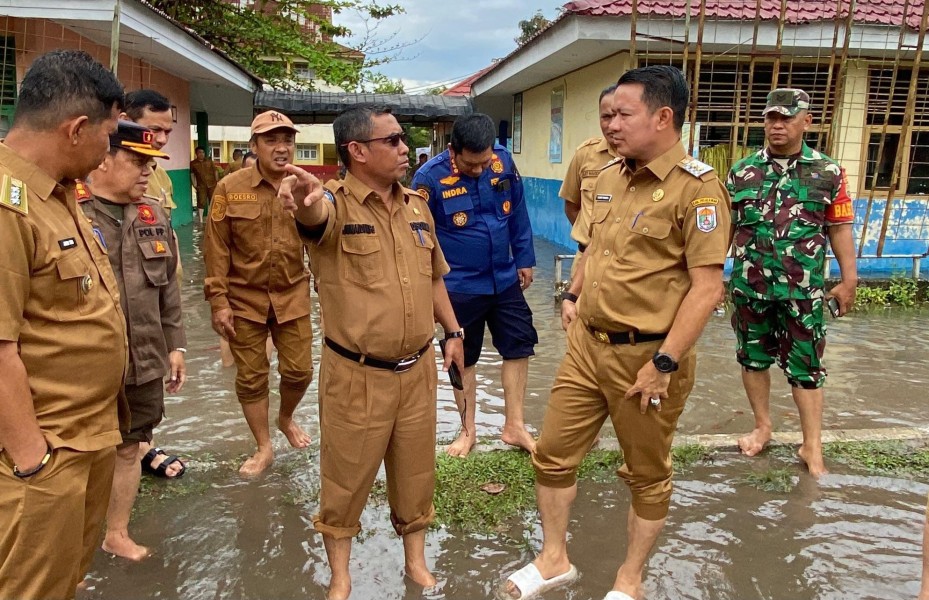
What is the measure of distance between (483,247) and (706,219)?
1.73m

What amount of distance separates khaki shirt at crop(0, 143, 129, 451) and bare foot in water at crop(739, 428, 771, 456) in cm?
333

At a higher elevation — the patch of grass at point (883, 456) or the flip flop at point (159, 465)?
the patch of grass at point (883, 456)

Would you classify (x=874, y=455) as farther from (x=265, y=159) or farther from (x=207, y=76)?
(x=207, y=76)

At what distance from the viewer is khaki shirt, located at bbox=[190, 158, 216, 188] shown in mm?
15695

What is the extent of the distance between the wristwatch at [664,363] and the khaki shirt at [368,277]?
0.87 meters

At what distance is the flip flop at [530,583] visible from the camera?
2727 millimetres

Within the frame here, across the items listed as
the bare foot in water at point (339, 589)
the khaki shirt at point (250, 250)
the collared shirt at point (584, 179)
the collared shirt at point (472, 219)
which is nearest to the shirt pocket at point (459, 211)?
the collared shirt at point (472, 219)

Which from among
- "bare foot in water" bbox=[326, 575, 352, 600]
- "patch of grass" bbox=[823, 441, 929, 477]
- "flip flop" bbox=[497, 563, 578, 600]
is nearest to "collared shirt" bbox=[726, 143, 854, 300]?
"patch of grass" bbox=[823, 441, 929, 477]

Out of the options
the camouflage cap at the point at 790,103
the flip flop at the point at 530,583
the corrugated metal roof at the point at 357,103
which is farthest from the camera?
the corrugated metal roof at the point at 357,103

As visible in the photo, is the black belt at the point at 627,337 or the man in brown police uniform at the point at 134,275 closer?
the black belt at the point at 627,337

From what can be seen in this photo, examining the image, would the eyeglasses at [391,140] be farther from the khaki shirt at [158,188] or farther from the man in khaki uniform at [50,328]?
the khaki shirt at [158,188]

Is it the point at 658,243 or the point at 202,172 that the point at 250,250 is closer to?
the point at 658,243

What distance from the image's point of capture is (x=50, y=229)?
1833 mm

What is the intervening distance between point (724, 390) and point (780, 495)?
5.58 feet
